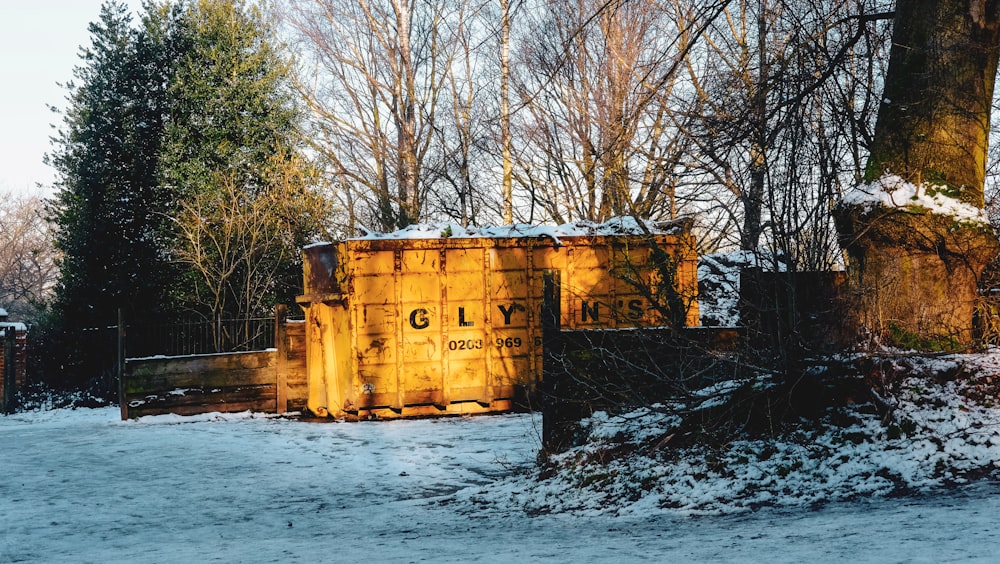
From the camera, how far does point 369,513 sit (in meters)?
7.77

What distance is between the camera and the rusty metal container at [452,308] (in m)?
14.2

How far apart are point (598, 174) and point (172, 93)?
10.7m

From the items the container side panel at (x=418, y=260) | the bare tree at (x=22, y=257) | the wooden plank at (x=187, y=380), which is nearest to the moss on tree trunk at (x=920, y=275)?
the container side panel at (x=418, y=260)

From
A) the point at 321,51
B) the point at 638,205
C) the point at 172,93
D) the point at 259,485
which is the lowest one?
the point at 259,485

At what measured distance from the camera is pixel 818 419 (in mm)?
7301

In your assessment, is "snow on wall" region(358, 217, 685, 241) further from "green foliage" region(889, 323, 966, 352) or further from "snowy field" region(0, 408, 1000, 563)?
"green foliage" region(889, 323, 966, 352)

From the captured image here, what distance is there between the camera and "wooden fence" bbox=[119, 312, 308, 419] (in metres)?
15.3

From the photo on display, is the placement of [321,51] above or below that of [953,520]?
above

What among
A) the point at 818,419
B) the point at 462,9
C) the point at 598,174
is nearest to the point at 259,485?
the point at 818,419

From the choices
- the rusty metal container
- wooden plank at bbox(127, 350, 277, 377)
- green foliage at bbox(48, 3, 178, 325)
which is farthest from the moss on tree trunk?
green foliage at bbox(48, 3, 178, 325)

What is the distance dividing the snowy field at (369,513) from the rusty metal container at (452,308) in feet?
3.20

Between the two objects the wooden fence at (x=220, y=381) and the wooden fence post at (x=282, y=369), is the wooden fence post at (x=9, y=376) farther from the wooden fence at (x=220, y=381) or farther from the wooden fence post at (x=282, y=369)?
the wooden fence post at (x=282, y=369)

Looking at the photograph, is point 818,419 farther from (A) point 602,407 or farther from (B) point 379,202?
(B) point 379,202

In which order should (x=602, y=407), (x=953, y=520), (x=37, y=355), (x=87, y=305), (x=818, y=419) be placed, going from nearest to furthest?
(x=953, y=520) < (x=818, y=419) < (x=602, y=407) < (x=37, y=355) < (x=87, y=305)
